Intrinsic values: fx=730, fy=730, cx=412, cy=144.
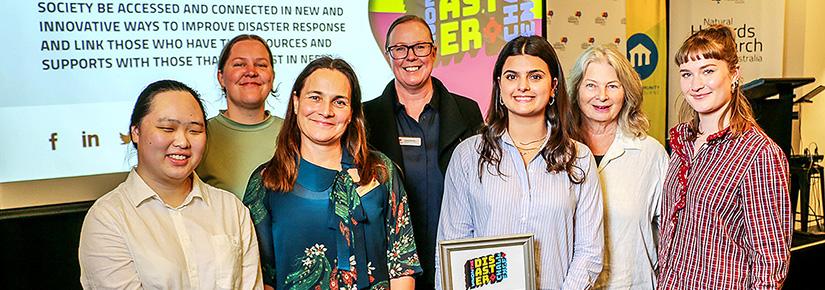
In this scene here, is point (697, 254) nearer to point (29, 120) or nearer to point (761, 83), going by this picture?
point (29, 120)

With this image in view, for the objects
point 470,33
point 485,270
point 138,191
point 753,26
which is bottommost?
point 485,270

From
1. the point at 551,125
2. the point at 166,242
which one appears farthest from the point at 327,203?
the point at 551,125

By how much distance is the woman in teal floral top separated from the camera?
242cm

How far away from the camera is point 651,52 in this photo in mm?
6539

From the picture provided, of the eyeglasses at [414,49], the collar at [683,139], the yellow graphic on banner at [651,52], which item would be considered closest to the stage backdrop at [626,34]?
the yellow graphic on banner at [651,52]

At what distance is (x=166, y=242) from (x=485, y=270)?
1.05 metres

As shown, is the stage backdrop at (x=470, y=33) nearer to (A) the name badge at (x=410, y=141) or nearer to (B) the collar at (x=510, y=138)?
(A) the name badge at (x=410, y=141)

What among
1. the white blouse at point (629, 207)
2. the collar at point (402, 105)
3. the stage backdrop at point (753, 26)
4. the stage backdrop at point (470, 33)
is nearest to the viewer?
the white blouse at point (629, 207)

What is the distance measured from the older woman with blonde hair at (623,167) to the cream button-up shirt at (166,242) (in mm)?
1337

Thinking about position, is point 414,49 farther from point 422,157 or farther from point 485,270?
point 485,270

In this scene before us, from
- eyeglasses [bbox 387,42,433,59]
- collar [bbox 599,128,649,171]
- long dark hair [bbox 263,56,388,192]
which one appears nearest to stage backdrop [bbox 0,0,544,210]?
eyeglasses [bbox 387,42,433,59]

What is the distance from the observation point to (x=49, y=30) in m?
3.01

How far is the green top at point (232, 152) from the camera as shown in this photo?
315 cm

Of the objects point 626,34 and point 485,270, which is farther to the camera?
point 626,34
